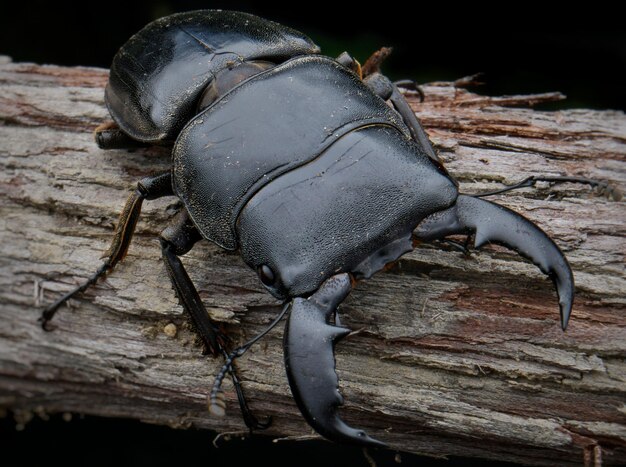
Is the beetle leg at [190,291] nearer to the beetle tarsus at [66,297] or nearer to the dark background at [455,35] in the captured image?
the beetle tarsus at [66,297]

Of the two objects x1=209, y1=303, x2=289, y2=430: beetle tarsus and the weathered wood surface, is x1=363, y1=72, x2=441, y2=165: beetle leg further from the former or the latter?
x1=209, y1=303, x2=289, y2=430: beetle tarsus

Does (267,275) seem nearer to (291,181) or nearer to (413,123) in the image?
(291,181)

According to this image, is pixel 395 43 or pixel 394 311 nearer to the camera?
pixel 394 311

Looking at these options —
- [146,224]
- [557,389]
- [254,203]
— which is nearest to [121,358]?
[146,224]

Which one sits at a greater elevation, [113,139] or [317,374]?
[317,374]

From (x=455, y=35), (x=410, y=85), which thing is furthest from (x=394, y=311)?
(x=455, y=35)

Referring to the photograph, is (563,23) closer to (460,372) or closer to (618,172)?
(618,172)
